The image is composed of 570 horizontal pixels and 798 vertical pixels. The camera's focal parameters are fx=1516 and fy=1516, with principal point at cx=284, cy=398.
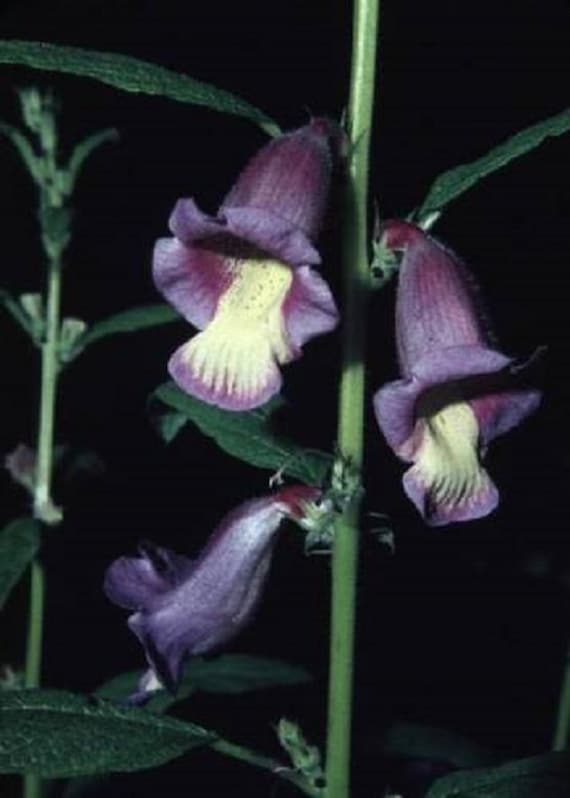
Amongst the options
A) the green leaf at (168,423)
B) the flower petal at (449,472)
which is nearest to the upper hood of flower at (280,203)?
the flower petal at (449,472)

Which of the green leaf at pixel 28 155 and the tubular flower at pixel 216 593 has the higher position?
the green leaf at pixel 28 155

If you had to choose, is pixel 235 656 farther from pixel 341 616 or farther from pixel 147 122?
pixel 147 122

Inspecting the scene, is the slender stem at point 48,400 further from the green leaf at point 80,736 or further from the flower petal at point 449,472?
the flower petal at point 449,472

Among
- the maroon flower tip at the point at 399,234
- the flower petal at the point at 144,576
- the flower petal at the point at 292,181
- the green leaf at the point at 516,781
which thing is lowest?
the green leaf at the point at 516,781

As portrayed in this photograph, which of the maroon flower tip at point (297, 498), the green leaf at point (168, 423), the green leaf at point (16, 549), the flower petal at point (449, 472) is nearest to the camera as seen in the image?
the flower petal at point (449, 472)

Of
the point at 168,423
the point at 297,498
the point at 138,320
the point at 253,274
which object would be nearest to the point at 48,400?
the point at 138,320

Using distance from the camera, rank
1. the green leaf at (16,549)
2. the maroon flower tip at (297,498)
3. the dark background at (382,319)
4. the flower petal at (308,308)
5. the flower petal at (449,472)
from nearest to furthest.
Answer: the flower petal at (308,308), the flower petal at (449,472), the maroon flower tip at (297,498), the green leaf at (16,549), the dark background at (382,319)

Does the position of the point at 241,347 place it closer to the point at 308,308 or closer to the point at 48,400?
the point at 308,308
